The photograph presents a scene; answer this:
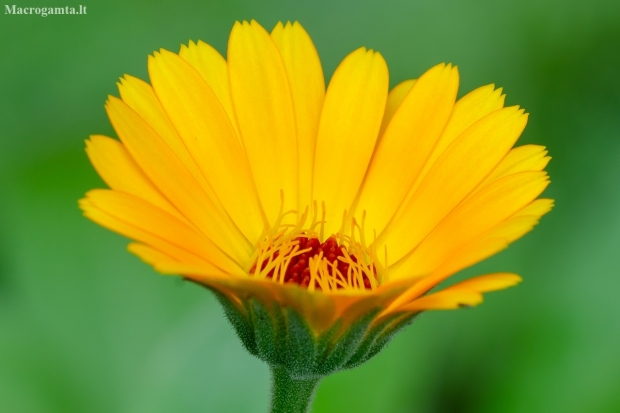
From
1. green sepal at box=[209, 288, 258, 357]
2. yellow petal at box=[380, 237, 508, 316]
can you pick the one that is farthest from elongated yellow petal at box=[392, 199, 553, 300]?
green sepal at box=[209, 288, 258, 357]

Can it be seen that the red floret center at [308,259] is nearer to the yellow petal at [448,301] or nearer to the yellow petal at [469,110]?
the yellow petal at [469,110]

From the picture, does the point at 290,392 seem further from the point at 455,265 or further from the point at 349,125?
the point at 349,125

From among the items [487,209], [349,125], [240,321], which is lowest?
[240,321]

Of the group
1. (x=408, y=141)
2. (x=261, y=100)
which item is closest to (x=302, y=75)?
(x=261, y=100)

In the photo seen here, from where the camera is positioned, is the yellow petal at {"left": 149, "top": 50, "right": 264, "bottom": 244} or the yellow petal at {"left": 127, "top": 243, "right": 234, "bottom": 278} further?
the yellow petal at {"left": 149, "top": 50, "right": 264, "bottom": 244}

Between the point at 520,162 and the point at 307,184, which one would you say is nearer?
the point at 520,162

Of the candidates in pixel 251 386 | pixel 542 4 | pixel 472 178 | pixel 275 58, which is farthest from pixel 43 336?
pixel 542 4

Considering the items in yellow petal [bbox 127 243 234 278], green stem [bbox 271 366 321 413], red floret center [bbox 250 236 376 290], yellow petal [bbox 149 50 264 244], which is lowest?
green stem [bbox 271 366 321 413]

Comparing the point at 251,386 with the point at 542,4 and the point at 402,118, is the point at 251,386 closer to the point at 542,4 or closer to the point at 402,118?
the point at 402,118

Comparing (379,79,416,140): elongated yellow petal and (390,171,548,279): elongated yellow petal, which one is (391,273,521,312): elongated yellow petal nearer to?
(390,171,548,279): elongated yellow petal
